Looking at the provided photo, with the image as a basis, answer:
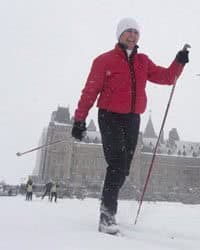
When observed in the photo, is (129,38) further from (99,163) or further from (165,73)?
(99,163)

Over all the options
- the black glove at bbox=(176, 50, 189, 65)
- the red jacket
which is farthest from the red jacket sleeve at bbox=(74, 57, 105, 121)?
the black glove at bbox=(176, 50, 189, 65)

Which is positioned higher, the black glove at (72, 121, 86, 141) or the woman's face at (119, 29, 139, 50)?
the woman's face at (119, 29, 139, 50)

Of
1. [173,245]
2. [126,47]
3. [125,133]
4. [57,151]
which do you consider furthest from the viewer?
[57,151]

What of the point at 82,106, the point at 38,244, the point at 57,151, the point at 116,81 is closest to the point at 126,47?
the point at 116,81

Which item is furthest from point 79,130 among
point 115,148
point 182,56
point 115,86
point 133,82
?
point 182,56

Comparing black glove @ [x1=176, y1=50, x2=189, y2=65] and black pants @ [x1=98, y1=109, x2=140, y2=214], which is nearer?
black pants @ [x1=98, y1=109, x2=140, y2=214]

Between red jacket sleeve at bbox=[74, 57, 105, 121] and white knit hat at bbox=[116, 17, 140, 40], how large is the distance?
15.2 inches

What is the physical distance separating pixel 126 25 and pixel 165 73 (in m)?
0.56

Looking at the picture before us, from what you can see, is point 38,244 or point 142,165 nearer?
point 38,244

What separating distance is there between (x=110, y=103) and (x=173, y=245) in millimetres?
1150

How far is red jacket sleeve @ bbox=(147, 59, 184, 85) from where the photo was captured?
3.41 meters

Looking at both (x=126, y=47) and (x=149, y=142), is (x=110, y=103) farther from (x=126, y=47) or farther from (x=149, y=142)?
(x=149, y=142)

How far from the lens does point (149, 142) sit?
92312mm

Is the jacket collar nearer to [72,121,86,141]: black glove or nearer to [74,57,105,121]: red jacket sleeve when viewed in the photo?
[74,57,105,121]: red jacket sleeve
